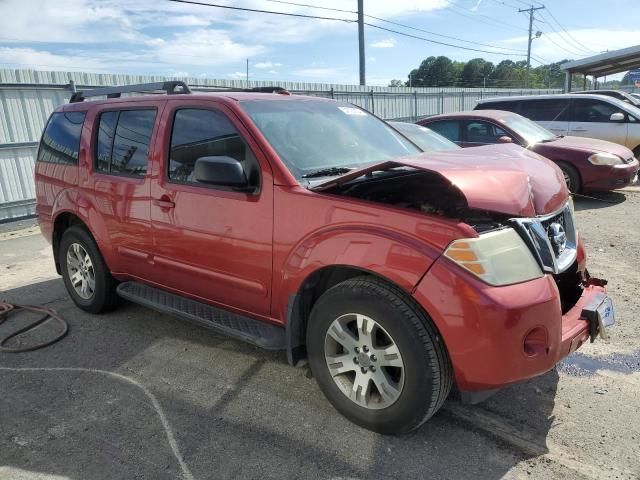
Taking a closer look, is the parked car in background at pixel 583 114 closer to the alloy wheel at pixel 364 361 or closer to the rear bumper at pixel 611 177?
the rear bumper at pixel 611 177

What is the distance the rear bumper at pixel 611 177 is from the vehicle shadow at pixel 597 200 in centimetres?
27

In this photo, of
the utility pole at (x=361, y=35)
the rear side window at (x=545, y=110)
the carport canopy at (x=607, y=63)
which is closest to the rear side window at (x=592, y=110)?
the rear side window at (x=545, y=110)

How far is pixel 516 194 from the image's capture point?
2.66 meters

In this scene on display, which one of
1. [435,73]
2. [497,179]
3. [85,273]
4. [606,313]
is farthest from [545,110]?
[435,73]

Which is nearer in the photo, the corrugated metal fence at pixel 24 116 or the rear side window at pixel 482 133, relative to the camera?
the rear side window at pixel 482 133

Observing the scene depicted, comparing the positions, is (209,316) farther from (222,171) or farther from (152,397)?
(222,171)

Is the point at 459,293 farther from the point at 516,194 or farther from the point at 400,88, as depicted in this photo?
the point at 400,88

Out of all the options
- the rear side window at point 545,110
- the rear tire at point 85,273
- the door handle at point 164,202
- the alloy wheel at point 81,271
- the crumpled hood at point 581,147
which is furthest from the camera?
the rear side window at point 545,110

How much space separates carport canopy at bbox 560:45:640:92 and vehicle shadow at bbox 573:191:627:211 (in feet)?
35.1

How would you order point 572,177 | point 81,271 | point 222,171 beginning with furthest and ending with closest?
1. point 572,177
2. point 81,271
3. point 222,171

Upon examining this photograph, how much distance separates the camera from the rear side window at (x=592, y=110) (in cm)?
1078

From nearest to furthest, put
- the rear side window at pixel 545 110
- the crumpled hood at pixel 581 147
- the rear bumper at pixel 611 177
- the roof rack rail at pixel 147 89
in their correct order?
1. the roof rack rail at pixel 147 89
2. the rear bumper at pixel 611 177
3. the crumpled hood at pixel 581 147
4. the rear side window at pixel 545 110

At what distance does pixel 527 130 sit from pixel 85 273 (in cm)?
758

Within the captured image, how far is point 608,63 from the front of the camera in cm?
1980
